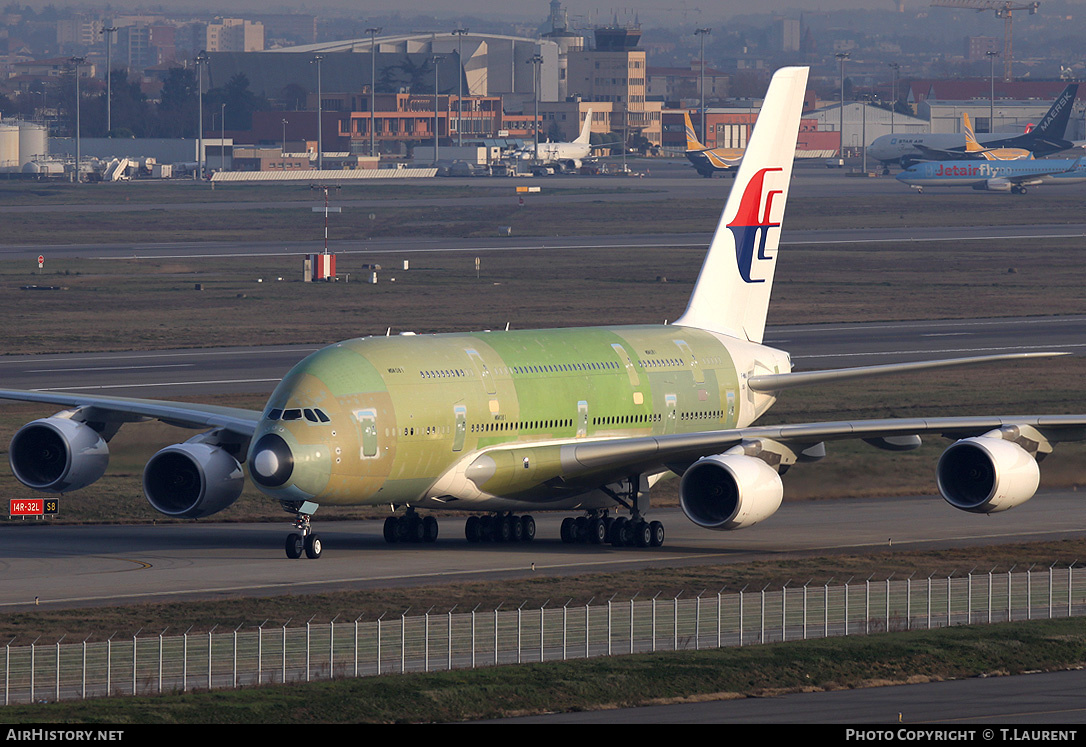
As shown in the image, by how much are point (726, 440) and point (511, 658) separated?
14.0m

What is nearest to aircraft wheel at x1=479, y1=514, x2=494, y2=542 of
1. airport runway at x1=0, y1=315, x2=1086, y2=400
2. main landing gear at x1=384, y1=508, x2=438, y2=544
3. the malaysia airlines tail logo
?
main landing gear at x1=384, y1=508, x2=438, y2=544

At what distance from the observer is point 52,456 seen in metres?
50.2

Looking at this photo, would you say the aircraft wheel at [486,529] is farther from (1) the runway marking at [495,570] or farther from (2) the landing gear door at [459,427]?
(2) the landing gear door at [459,427]

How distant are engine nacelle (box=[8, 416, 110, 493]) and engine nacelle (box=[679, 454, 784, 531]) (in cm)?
1697

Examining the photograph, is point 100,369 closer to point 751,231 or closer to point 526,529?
point 751,231

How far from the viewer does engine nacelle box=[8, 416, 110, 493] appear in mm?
49812

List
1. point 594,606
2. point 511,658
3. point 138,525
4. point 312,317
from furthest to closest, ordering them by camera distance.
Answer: point 312,317
point 138,525
point 594,606
point 511,658

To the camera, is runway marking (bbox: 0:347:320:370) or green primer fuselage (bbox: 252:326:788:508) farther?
runway marking (bbox: 0:347:320:370)

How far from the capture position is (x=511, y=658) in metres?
35.0

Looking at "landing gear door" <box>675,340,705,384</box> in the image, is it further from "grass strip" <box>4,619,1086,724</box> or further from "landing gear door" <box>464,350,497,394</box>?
"grass strip" <box>4,619,1086,724</box>

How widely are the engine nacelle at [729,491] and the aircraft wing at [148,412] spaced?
12.3m
